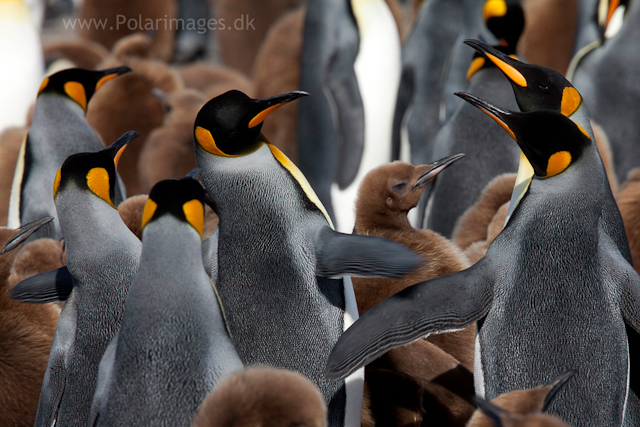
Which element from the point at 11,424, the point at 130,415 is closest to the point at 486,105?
the point at 130,415

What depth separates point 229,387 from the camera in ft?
4.11

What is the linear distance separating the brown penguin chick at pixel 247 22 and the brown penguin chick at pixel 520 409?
17.1ft

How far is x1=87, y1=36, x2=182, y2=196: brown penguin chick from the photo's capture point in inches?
140

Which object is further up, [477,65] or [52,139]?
[477,65]

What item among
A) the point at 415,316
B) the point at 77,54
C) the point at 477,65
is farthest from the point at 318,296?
the point at 77,54

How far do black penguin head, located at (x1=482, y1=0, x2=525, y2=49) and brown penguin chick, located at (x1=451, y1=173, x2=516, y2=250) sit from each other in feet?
2.35

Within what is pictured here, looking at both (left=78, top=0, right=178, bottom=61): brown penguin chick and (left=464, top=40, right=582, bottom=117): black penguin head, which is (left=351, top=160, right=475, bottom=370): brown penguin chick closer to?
(left=464, top=40, right=582, bottom=117): black penguin head

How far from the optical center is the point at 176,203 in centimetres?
143

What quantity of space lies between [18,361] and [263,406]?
3.18ft

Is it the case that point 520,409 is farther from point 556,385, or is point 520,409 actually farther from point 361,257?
point 361,257

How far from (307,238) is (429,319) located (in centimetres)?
36

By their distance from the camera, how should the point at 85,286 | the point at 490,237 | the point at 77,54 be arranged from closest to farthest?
1. the point at 85,286
2. the point at 490,237
3. the point at 77,54

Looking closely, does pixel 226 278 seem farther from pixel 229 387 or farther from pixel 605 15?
pixel 605 15

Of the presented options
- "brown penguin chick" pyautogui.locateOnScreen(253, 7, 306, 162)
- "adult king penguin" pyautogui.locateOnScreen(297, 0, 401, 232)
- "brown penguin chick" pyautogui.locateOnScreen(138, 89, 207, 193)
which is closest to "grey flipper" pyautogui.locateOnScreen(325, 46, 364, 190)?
"adult king penguin" pyautogui.locateOnScreen(297, 0, 401, 232)
